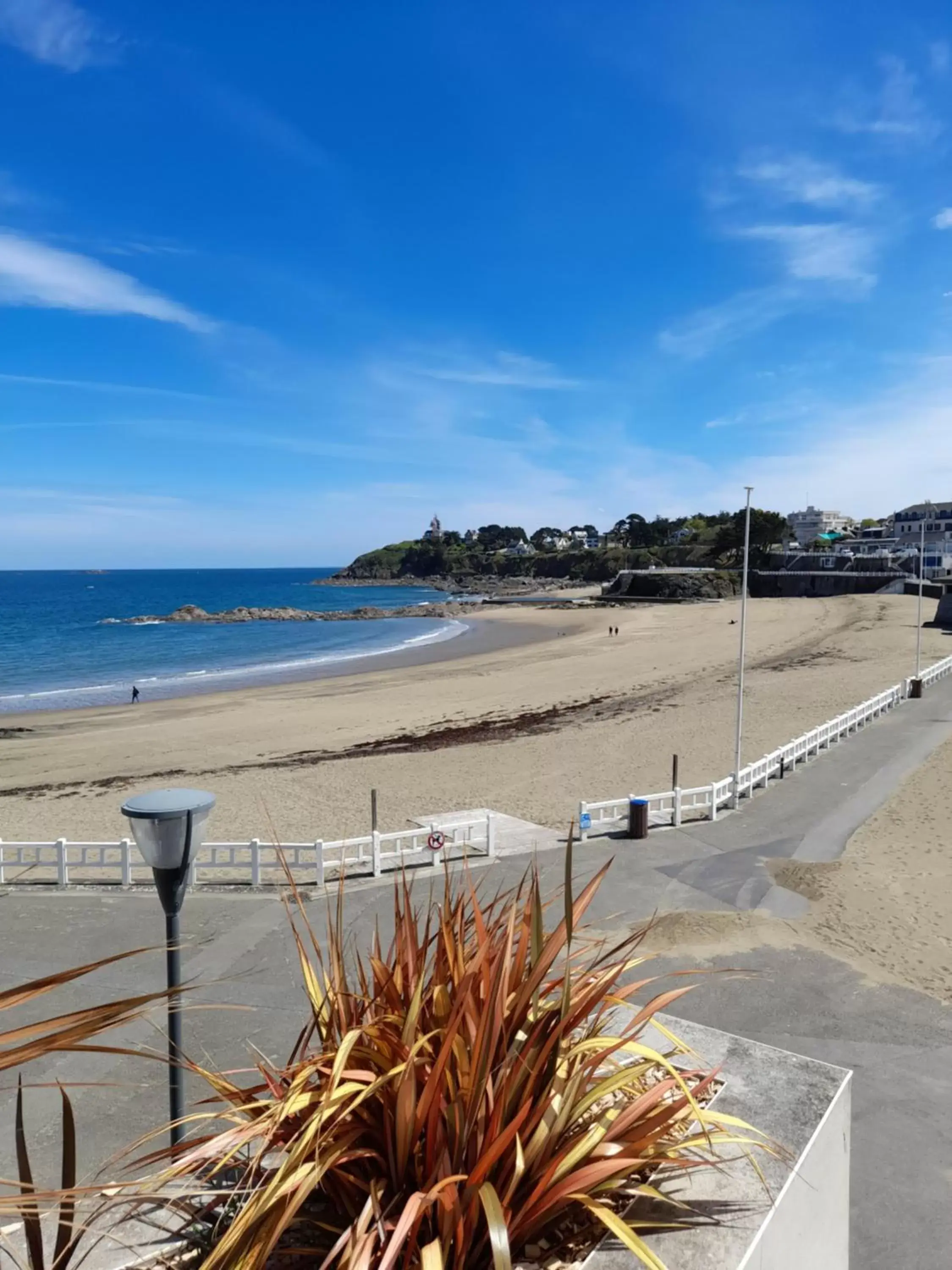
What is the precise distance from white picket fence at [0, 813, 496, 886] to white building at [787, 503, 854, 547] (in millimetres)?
151137

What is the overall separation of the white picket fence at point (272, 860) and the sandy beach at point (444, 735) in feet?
2.72

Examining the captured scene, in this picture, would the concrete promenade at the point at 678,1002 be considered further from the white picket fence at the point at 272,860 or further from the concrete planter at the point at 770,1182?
the concrete planter at the point at 770,1182

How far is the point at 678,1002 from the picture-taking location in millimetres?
7098

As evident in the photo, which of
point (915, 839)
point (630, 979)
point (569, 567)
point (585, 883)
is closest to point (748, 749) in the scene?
point (915, 839)

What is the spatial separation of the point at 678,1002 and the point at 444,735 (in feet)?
61.0

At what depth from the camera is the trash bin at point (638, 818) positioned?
1185cm

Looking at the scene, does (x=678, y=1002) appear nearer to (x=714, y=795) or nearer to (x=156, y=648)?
(x=714, y=795)

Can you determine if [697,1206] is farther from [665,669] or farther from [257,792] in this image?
[665,669]

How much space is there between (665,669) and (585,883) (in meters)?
29.7

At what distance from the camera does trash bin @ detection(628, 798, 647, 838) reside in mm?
11852

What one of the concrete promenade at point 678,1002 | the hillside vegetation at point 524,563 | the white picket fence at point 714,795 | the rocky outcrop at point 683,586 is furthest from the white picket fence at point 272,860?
the hillside vegetation at point 524,563

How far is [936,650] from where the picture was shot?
36.1 metres

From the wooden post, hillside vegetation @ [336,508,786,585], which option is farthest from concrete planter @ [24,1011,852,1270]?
hillside vegetation @ [336,508,786,585]

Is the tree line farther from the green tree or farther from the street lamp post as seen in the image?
the street lamp post
